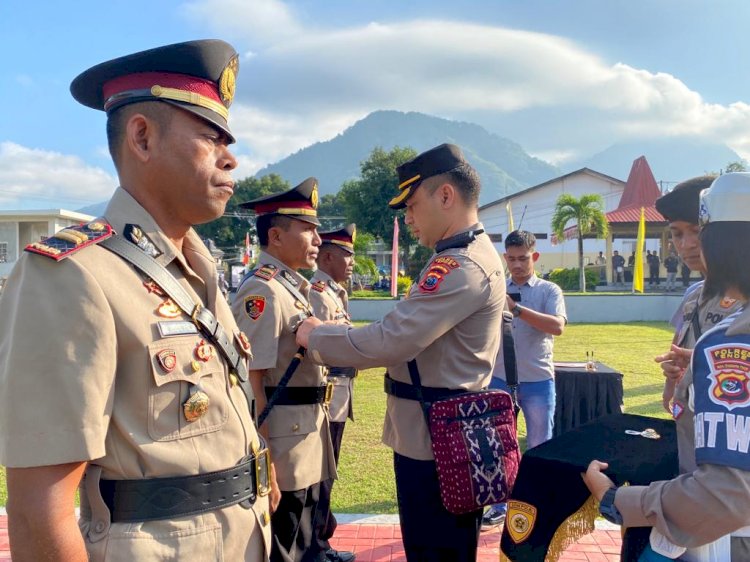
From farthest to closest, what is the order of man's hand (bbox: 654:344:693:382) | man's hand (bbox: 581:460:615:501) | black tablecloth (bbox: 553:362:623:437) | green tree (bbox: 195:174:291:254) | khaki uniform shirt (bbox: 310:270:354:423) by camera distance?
1. green tree (bbox: 195:174:291:254)
2. black tablecloth (bbox: 553:362:623:437)
3. khaki uniform shirt (bbox: 310:270:354:423)
4. man's hand (bbox: 654:344:693:382)
5. man's hand (bbox: 581:460:615:501)

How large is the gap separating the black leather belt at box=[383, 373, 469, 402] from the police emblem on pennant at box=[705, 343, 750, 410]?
1166 millimetres

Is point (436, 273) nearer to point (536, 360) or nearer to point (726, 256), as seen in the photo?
point (726, 256)

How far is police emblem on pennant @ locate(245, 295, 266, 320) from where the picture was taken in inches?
118

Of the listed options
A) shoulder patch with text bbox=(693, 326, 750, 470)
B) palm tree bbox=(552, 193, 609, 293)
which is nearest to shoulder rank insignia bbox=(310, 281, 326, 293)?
shoulder patch with text bbox=(693, 326, 750, 470)

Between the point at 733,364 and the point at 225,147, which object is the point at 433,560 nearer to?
the point at 733,364

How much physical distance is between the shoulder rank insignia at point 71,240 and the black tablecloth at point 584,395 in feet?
17.5

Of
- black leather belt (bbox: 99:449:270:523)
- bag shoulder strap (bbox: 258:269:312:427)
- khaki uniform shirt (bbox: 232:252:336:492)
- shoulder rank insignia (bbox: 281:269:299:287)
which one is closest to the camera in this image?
black leather belt (bbox: 99:449:270:523)

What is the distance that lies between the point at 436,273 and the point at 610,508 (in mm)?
1157

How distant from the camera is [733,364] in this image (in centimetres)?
144

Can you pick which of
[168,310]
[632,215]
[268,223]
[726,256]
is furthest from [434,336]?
[632,215]

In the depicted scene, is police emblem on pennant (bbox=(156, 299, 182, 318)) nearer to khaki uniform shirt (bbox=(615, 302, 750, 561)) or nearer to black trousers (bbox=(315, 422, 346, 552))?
khaki uniform shirt (bbox=(615, 302, 750, 561))

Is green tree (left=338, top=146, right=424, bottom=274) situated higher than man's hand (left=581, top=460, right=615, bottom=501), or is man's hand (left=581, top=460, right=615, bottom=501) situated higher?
green tree (left=338, top=146, right=424, bottom=274)

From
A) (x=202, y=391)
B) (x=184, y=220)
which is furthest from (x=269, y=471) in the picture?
(x=184, y=220)

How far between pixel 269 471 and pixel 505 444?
3.90 feet
